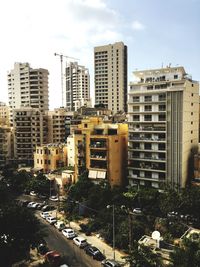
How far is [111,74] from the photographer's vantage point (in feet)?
478

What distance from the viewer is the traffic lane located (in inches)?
1423

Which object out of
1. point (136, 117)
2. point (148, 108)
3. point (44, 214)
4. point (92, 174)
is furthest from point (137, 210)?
point (148, 108)

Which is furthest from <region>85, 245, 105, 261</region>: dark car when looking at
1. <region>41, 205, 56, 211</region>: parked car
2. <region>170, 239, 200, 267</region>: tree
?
<region>41, 205, 56, 211</region>: parked car

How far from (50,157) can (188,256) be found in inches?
2072

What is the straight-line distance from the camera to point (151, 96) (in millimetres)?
55438

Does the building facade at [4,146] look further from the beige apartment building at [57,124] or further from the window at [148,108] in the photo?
the window at [148,108]

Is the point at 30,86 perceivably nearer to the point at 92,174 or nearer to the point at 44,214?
the point at 92,174

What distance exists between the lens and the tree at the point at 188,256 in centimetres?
2656

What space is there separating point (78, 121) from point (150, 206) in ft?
174

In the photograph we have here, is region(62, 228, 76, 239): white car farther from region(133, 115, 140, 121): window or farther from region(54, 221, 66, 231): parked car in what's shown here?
region(133, 115, 140, 121): window

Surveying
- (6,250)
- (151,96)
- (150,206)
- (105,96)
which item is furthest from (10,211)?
(105,96)

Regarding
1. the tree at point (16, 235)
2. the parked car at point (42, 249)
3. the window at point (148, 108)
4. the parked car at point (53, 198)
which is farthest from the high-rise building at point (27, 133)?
the tree at point (16, 235)

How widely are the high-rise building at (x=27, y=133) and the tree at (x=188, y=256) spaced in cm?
6906

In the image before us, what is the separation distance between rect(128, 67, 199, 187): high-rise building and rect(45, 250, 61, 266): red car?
23747mm
